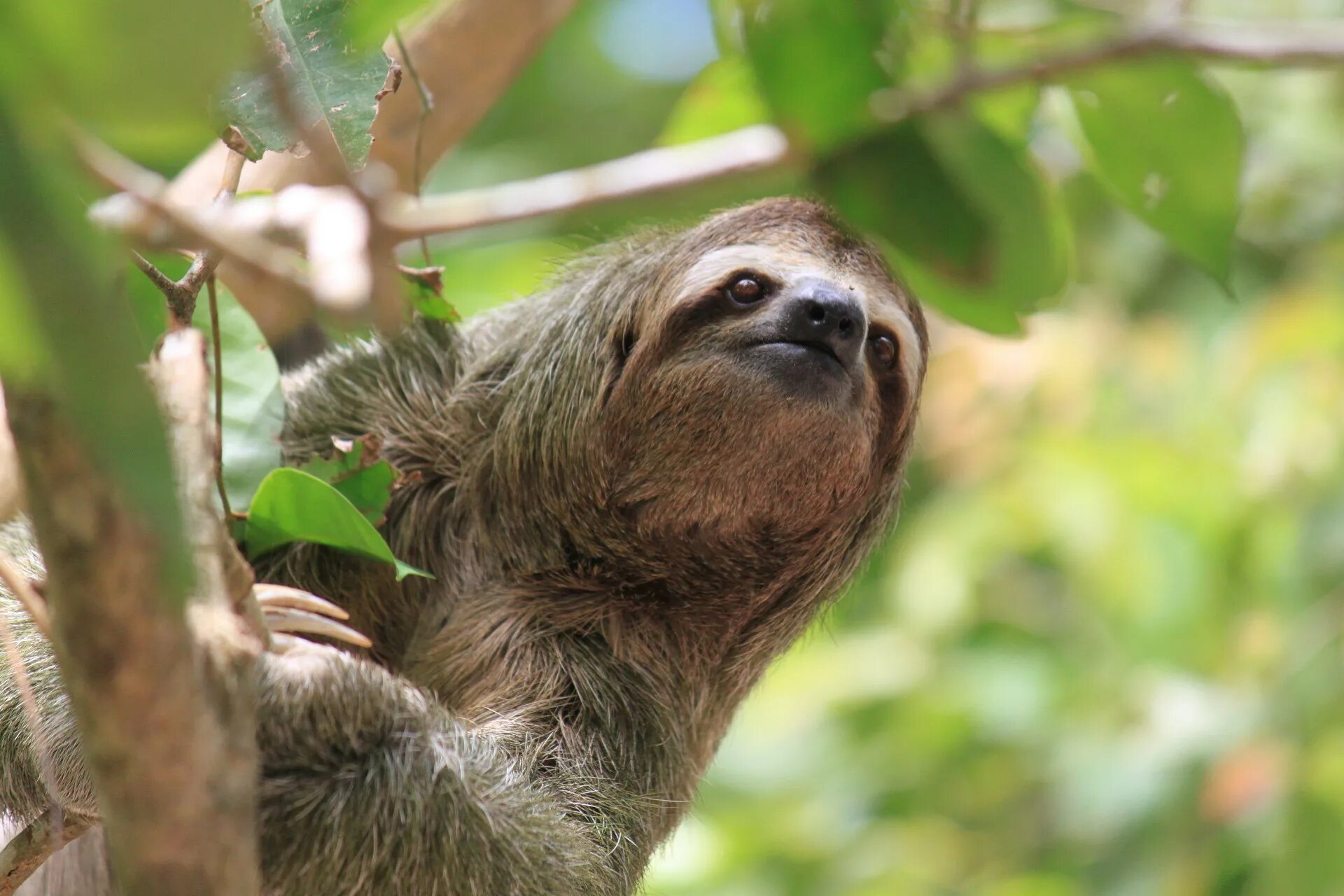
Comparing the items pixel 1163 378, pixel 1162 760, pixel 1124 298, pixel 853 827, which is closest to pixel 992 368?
pixel 1163 378

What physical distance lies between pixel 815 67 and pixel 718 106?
7.29 feet

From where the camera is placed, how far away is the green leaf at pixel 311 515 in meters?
3.10

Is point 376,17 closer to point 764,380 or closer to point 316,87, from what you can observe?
point 316,87

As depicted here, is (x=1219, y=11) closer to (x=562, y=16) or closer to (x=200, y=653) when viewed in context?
(x=562, y=16)

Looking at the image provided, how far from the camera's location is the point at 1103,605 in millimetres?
9281

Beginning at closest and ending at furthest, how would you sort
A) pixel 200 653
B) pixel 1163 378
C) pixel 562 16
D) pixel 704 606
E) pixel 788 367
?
pixel 200 653, pixel 788 367, pixel 704 606, pixel 562 16, pixel 1163 378

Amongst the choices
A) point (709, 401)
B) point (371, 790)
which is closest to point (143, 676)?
point (371, 790)

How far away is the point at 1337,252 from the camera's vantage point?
9.73 m

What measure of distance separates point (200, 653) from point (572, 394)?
8.59 feet

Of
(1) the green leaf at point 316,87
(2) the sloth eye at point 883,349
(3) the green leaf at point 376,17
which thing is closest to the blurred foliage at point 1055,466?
(3) the green leaf at point 376,17

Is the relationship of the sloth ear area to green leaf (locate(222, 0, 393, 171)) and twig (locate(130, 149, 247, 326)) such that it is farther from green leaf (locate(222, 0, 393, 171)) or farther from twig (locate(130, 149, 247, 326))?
green leaf (locate(222, 0, 393, 171))

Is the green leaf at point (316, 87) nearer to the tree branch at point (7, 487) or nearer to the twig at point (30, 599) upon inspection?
the twig at point (30, 599)

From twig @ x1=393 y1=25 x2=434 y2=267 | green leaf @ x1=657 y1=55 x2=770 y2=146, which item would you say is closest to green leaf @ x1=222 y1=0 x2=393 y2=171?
twig @ x1=393 y1=25 x2=434 y2=267

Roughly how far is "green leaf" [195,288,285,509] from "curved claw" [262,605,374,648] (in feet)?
1.98
